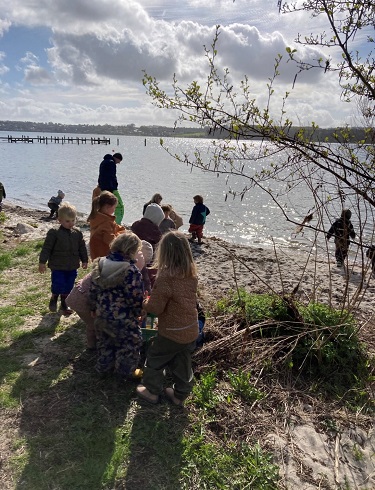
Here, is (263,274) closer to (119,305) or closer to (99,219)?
(99,219)

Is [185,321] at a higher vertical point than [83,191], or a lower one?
higher

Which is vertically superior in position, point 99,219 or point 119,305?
point 99,219

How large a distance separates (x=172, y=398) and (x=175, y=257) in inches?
57.4

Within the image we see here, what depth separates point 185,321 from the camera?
12.1ft

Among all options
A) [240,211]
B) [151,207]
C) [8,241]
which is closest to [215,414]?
[151,207]

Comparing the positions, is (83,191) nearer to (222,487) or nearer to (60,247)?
(60,247)

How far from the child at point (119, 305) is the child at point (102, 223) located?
1.36m

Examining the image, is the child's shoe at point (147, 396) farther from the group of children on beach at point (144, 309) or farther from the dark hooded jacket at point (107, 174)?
the dark hooded jacket at point (107, 174)

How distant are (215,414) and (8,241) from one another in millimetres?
8203

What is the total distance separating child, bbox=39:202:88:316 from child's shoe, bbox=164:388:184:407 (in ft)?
7.64

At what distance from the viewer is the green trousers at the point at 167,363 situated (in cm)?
379

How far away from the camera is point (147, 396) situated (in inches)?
152

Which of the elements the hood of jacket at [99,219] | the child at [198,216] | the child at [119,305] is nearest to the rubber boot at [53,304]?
the hood of jacket at [99,219]

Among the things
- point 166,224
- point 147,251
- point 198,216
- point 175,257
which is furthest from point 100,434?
point 198,216
